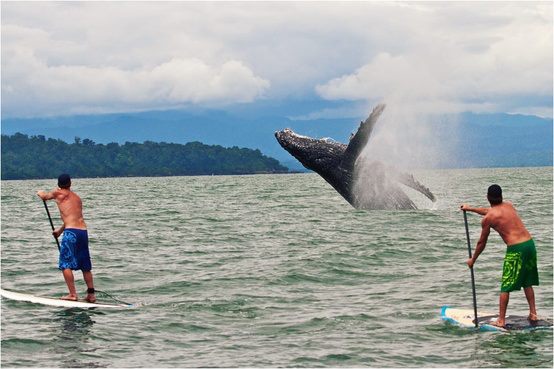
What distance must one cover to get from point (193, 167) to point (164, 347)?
18762cm

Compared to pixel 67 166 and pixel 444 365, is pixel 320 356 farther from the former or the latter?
pixel 67 166

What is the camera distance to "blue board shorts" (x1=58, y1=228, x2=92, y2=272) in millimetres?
11594

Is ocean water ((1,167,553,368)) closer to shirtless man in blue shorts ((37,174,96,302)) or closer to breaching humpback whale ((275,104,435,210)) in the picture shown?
shirtless man in blue shorts ((37,174,96,302))

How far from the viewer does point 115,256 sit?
16906mm

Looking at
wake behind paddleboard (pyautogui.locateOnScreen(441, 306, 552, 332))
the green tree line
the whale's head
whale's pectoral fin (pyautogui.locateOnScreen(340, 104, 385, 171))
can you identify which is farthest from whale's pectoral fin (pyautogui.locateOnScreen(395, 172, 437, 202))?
the green tree line

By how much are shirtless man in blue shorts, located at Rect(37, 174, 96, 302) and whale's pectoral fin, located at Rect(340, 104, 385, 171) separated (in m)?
9.56

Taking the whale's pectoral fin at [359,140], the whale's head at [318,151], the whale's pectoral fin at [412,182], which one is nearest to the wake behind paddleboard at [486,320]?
the whale's pectoral fin at [359,140]

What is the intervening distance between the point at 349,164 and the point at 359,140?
810mm

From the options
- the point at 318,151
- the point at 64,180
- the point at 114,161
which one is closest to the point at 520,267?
the point at 64,180

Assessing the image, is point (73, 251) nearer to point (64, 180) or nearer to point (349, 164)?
point (64, 180)

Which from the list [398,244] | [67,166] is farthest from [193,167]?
[398,244]

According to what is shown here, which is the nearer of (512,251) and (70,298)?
(512,251)

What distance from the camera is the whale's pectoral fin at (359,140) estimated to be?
1999 centimetres

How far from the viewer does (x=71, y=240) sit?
11617 millimetres
